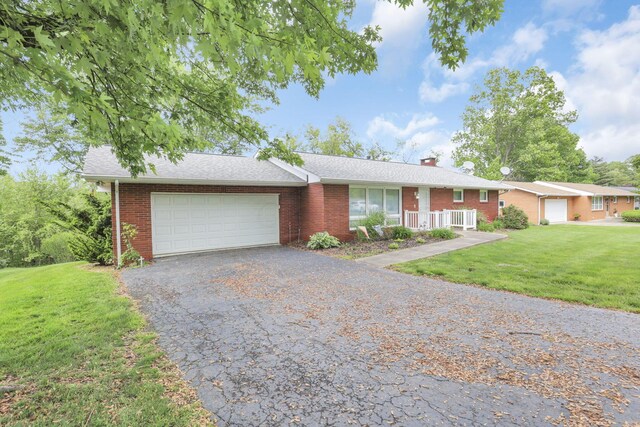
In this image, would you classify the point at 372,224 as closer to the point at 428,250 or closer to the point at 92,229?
the point at 428,250

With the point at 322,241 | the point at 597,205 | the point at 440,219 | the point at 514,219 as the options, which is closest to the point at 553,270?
the point at 322,241

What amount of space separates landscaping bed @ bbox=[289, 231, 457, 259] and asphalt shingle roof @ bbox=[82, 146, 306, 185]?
3093 mm

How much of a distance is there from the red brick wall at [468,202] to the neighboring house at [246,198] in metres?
0.11

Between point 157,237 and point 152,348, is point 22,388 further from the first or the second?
point 157,237

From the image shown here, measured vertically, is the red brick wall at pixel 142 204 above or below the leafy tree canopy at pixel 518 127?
below

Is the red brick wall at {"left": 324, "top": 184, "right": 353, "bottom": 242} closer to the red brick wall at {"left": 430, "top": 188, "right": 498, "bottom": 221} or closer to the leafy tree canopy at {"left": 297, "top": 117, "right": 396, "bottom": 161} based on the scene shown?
the red brick wall at {"left": 430, "top": 188, "right": 498, "bottom": 221}

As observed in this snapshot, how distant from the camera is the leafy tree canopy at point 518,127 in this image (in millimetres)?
32344

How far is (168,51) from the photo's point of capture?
3.51 m

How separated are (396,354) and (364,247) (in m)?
7.65

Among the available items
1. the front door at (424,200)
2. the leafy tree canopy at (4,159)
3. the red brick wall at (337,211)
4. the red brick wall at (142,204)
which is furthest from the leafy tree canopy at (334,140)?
the leafy tree canopy at (4,159)

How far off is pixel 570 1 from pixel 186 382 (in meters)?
16.9

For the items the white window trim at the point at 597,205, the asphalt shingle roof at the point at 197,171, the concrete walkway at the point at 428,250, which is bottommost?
the concrete walkway at the point at 428,250

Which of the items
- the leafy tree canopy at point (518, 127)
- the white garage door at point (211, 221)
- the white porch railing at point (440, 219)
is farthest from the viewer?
the leafy tree canopy at point (518, 127)

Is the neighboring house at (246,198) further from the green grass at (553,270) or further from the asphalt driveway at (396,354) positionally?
the green grass at (553,270)
